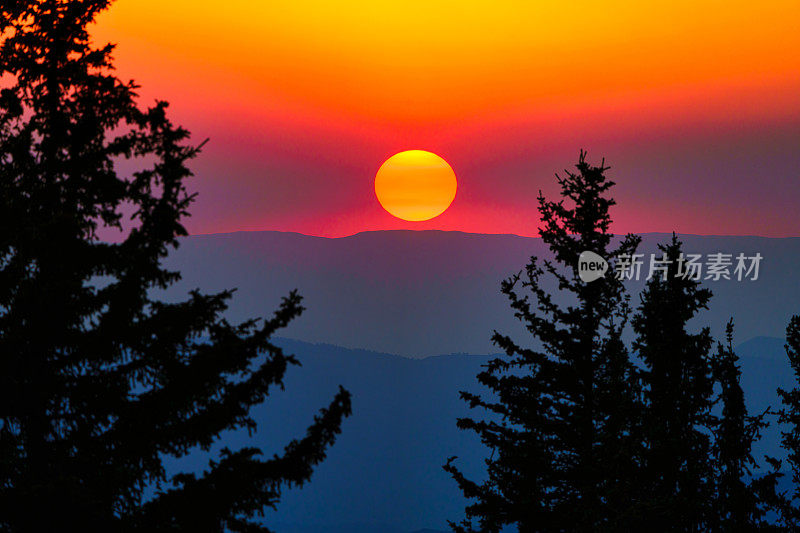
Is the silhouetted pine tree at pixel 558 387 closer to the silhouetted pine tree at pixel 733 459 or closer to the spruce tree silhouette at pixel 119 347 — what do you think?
the silhouetted pine tree at pixel 733 459

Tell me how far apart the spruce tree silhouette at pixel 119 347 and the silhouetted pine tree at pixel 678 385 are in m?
8.76

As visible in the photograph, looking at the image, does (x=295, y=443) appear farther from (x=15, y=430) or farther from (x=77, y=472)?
(x=15, y=430)

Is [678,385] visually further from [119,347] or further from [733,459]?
[119,347]

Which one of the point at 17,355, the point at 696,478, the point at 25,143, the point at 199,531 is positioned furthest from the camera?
the point at 696,478

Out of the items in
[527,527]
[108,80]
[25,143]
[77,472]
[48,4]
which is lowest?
[527,527]

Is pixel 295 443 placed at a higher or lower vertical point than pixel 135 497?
higher

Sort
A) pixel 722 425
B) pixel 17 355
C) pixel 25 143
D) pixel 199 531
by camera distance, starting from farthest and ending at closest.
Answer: pixel 722 425, pixel 25 143, pixel 17 355, pixel 199 531

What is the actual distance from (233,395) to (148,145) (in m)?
3.46

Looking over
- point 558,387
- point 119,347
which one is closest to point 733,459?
point 558,387

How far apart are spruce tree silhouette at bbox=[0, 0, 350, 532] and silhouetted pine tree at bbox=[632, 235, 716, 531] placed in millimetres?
8759

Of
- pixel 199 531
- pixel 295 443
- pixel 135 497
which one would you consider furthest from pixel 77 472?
pixel 295 443

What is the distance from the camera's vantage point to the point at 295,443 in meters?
10.4

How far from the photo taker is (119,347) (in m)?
10.5

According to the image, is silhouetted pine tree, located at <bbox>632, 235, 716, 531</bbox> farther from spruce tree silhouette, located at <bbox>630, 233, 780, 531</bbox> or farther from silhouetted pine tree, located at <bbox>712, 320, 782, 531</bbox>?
silhouetted pine tree, located at <bbox>712, 320, 782, 531</bbox>
